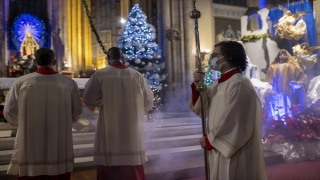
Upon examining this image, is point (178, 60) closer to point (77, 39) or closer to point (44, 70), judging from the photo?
point (77, 39)

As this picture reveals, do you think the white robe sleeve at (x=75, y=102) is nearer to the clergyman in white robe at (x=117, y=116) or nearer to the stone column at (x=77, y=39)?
the clergyman in white robe at (x=117, y=116)

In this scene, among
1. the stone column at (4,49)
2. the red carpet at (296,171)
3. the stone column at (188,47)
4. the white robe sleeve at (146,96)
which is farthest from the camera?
the stone column at (4,49)

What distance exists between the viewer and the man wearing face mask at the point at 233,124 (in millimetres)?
2324

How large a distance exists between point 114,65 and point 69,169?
1205 mm

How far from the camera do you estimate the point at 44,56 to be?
3.08 meters

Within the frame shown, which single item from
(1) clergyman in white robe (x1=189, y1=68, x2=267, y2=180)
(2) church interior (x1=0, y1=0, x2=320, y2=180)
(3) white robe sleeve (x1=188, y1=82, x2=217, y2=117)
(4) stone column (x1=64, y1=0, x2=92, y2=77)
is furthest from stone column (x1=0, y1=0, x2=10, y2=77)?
(1) clergyman in white robe (x1=189, y1=68, x2=267, y2=180)

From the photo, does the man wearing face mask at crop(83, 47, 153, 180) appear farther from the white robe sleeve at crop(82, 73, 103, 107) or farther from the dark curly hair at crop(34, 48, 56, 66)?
the dark curly hair at crop(34, 48, 56, 66)

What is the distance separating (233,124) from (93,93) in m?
1.67

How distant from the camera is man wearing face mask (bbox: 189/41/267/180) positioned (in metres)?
2.32

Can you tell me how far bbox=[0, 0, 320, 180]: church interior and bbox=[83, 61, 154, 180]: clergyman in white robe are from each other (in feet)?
0.79

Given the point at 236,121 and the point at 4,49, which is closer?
the point at 236,121

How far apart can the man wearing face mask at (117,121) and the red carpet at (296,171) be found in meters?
1.56

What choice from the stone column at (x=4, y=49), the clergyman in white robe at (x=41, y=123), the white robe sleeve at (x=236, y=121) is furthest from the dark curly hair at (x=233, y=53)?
the stone column at (x=4, y=49)

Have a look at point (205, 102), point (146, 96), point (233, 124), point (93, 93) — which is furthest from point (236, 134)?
point (93, 93)
